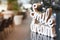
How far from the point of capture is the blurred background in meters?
0.87

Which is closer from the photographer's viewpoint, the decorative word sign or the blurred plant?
the decorative word sign

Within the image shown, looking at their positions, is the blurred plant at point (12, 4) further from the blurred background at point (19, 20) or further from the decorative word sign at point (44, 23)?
the decorative word sign at point (44, 23)

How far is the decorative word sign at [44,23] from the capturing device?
32.5 inches

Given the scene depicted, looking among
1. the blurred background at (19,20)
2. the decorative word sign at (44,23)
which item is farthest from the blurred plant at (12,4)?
the decorative word sign at (44,23)

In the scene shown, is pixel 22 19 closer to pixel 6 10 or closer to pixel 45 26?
pixel 6 10

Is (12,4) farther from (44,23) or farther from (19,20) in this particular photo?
(44,23)

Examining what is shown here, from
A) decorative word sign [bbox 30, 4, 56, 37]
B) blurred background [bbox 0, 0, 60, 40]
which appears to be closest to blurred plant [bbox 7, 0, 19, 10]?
blurred background [bbox 0, 0, 60, 40]

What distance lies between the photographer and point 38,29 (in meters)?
0.91

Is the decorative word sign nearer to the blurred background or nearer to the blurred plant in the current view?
the blurred background

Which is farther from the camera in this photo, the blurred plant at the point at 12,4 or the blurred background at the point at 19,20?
the blurred plant at the point at 12,4

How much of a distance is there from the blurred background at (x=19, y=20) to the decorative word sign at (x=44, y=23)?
0.03 meters

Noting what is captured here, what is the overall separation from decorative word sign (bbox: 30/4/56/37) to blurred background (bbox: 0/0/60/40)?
0.11ft

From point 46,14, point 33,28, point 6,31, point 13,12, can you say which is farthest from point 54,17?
point 13,12

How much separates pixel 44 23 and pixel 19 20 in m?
0.33
